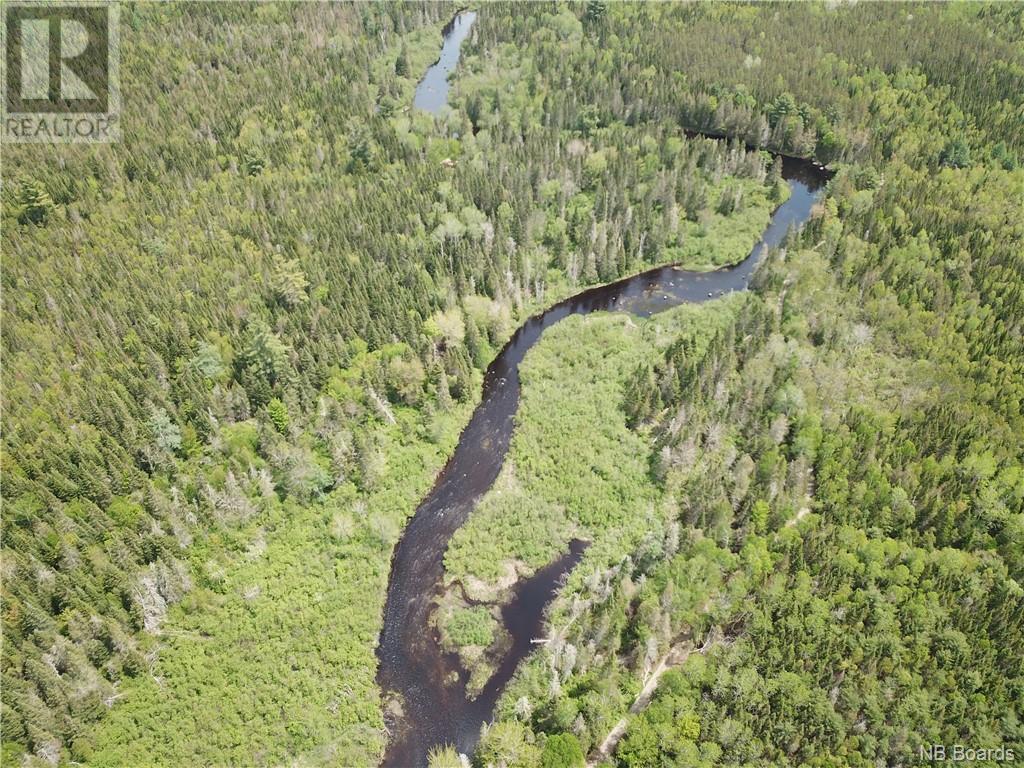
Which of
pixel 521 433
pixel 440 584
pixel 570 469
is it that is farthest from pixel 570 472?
pixel 440 584

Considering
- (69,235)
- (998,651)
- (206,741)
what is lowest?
(206,741)

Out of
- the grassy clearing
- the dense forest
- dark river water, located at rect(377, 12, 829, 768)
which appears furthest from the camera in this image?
the grassy clearing

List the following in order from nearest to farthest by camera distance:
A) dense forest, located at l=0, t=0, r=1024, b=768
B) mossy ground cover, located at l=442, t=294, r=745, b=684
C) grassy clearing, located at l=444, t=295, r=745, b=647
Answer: dense forest, located at l=0, t=0, r=1024, b=768
mossy ground cover, located at l=442, t=294, r=745, b=684
grassy clearing, located at l=444, t=295, r=745, b=647

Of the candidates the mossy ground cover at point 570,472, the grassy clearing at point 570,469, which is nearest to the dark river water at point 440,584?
the mossy ground cover at point 570,472

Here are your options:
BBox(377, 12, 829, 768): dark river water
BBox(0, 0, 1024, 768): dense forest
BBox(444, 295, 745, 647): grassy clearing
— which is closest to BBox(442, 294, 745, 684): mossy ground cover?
BBox(444, 295, 745, 647): grassy clearing

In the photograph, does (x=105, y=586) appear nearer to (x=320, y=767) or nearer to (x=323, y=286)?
(x=320, y=767)

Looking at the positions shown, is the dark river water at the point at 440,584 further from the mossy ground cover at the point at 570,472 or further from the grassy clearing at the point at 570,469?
the grassy clearing at the point at 570,469

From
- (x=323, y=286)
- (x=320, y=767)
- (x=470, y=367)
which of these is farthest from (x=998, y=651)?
(x=323, y=286)

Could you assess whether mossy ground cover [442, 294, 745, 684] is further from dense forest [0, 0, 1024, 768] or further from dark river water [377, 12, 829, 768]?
dark river water [377, 12, 829, 768]
